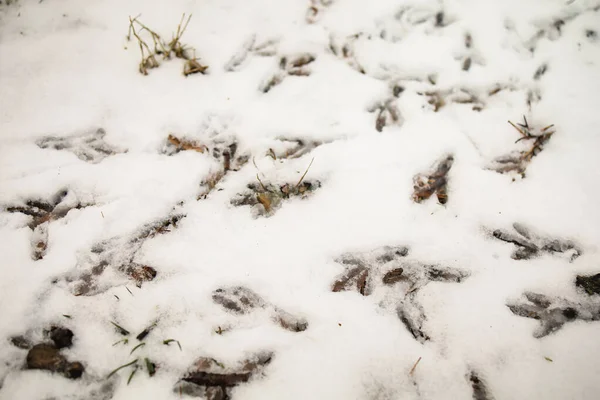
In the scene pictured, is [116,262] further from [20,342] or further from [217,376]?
[217,376]

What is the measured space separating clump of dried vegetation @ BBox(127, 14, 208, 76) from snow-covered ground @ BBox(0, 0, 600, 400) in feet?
0.06

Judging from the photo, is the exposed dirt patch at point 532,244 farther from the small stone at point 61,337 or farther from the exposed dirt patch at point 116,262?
the small stone at point 61,337

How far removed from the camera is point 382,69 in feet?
6.95

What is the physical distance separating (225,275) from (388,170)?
0.92 metres

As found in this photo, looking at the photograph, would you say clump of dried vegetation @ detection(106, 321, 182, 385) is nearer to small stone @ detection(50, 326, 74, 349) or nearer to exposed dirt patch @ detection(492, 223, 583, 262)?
small stone @ detection(50, 326, 74, 349)

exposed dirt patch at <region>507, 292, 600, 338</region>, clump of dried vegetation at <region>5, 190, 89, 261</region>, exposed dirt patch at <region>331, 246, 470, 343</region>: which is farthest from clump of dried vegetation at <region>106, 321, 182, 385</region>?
exposed dirt patch at <region>507, 292, 600, 338</region>

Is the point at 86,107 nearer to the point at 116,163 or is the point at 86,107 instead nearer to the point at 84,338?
the point at 116,163

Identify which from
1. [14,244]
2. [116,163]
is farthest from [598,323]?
[14,244]

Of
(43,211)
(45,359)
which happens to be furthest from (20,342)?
(43,211)

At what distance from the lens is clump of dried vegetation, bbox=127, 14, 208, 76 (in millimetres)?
2084

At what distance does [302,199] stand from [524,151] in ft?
3.81

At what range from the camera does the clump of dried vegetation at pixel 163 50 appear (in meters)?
2.08

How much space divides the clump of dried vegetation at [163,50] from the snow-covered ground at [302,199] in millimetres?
18

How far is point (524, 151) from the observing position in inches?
72.8
